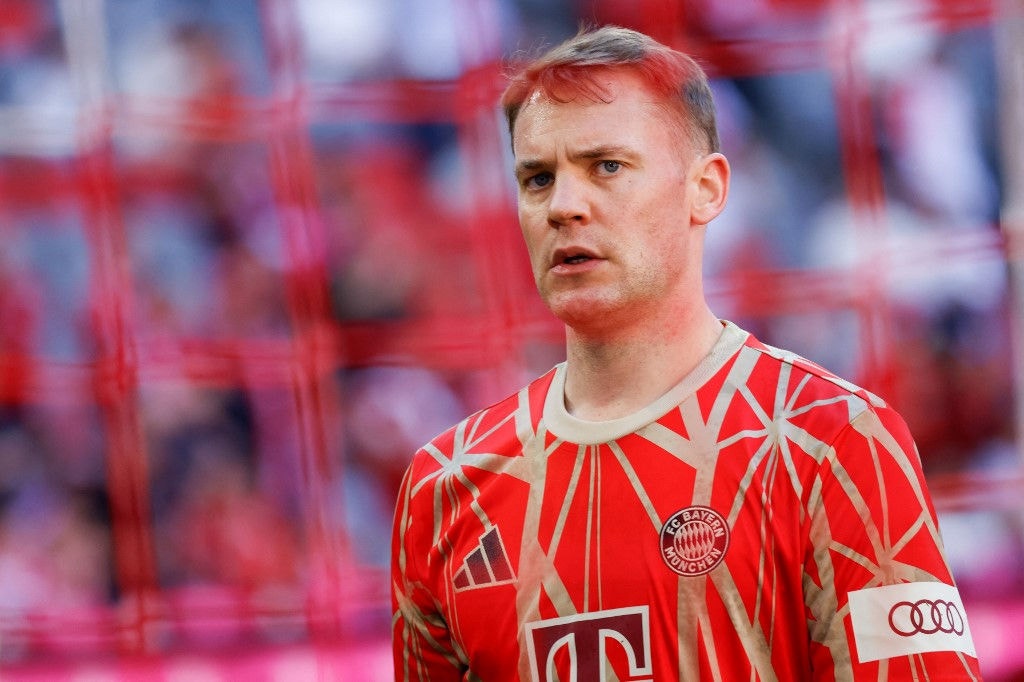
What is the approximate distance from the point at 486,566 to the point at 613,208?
387 millimetres

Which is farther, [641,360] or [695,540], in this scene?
[641,360]

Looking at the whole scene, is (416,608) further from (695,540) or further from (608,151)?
(608,151)

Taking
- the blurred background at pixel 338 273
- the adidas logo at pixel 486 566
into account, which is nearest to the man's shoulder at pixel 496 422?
the adidas logo at pixel 486 566

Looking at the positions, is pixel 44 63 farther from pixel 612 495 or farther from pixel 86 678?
pixel 612 495

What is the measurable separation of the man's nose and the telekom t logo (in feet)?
1.26

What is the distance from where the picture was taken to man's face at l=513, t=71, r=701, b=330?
1.26 meters

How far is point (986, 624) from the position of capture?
86.0 inches

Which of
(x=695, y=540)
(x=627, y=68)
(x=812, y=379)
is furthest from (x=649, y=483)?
(x=627, y=68)

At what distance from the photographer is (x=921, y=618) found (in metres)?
1.10

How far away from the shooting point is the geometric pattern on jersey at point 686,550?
3.68ft

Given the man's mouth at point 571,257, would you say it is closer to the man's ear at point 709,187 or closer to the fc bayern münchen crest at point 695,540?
the man's ear at point 709,187

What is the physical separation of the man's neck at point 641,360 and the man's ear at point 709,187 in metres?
0.10

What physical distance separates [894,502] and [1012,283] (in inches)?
51.4

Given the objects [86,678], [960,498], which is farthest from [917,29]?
[86,678]
